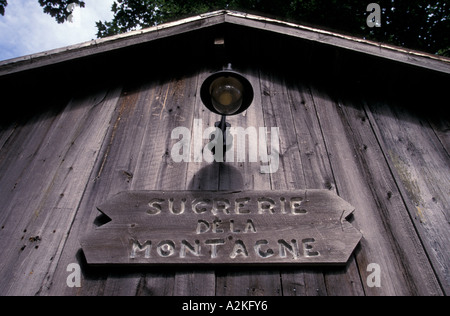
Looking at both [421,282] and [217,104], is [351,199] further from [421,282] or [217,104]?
[217,104]

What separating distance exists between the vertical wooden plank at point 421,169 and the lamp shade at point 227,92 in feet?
4.76

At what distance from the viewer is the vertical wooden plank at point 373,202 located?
2188 mm

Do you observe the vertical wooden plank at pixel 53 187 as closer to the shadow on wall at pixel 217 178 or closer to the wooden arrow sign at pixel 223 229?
the wooden arrow sign at pixel 223 229

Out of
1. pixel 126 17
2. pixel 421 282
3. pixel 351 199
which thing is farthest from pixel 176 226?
pixel 126 17

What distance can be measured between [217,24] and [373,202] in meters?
2.57

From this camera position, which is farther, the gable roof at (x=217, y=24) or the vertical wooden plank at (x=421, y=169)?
the gable roof at (x=217, y=24)

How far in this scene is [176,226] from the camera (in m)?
2.33

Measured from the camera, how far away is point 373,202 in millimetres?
2604

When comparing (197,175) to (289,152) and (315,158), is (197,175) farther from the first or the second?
(315,158)


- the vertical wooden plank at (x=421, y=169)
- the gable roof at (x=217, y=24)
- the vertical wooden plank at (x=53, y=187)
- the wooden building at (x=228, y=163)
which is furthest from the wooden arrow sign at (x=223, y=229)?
the gable roof at (x=217, y=24)

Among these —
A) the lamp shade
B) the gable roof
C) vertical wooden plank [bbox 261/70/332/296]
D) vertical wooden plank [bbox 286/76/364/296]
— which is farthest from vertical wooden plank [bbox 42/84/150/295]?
vertical wooden plank [bbox 286/76/364/296]

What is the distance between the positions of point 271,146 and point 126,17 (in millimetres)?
10355

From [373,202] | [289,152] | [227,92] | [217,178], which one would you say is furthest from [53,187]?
[373,202]

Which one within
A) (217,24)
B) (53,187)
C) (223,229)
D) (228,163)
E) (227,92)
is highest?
(217,24)
